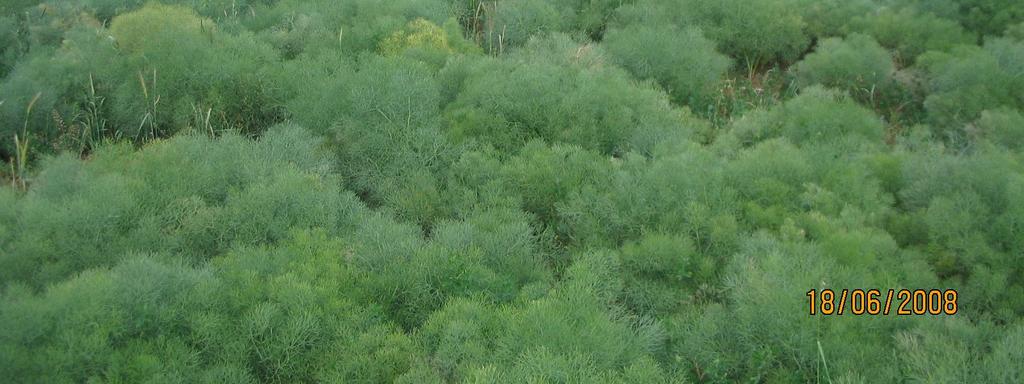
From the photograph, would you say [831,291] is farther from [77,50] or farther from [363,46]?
[77,50]

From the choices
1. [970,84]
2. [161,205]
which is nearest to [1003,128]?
[970,84]

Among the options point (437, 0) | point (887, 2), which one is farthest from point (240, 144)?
point (887, 2)

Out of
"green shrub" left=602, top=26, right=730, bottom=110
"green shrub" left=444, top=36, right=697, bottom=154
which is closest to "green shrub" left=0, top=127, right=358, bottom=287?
"green shrub" left=444, top=36, right=697, bottom=154

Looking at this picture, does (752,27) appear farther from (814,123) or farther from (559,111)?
(559,111)

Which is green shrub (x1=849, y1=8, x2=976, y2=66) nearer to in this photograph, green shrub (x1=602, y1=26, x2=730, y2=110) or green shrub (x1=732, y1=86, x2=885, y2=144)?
green shrub (x1=602, y1=26, x2=730, y2=110)
